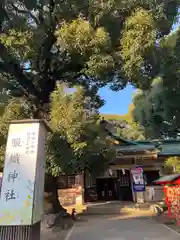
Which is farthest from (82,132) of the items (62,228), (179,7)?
(179,7)

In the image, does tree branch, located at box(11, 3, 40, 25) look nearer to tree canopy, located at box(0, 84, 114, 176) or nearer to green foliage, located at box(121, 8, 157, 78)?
tree canopy, located at box(0, 84, 114, 176)

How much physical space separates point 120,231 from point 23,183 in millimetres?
5663

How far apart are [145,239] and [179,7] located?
895cm

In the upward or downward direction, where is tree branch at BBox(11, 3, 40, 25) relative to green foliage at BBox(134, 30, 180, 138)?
upward

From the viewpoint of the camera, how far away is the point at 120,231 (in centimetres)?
1045

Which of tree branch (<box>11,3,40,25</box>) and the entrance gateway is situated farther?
the entrance gateway

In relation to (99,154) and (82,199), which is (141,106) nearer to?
(99,154)

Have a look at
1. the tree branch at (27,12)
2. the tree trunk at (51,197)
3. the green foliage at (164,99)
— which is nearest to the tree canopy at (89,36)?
the tree branch at (27,12)

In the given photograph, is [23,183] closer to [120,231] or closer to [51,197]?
[120,231]

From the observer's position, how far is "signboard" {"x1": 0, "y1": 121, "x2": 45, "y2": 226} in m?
6.01

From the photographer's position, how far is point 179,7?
11.2 meters

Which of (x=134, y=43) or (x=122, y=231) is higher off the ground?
(x=134, y=43)

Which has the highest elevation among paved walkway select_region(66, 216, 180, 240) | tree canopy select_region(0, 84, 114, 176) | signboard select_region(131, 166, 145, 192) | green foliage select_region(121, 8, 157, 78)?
green foliage select_region(121, 8, 157, 78)

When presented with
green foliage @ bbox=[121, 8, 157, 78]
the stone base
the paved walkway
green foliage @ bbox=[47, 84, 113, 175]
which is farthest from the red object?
the stone base
